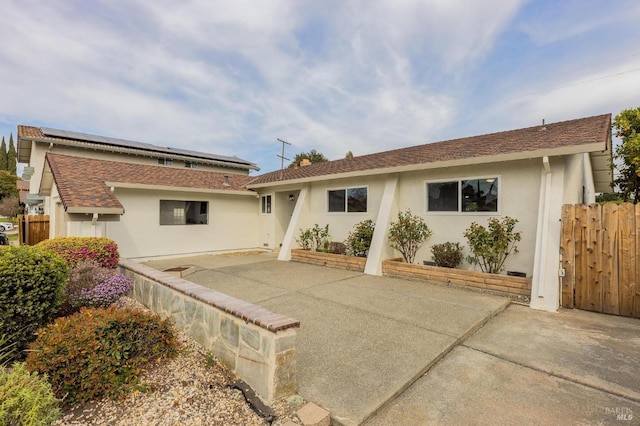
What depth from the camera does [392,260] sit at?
29.0 ft

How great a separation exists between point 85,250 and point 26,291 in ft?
11.0

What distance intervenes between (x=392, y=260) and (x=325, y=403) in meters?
6.48

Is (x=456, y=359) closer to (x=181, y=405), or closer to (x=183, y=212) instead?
(x=181, y=405)

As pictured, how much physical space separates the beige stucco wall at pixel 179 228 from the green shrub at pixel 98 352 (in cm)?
873

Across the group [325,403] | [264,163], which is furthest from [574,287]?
[264,163]

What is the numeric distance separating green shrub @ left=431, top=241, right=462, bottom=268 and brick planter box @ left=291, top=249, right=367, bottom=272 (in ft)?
6.92

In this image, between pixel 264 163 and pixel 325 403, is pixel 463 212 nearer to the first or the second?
pixel 325 403

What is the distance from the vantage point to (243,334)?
305 cm

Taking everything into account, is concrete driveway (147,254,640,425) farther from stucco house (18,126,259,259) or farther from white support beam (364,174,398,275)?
stucco house (18,126,259,259)

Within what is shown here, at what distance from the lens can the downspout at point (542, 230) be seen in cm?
583

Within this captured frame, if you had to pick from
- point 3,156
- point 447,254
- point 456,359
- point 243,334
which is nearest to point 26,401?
point 243,334

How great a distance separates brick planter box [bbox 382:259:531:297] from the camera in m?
6.25

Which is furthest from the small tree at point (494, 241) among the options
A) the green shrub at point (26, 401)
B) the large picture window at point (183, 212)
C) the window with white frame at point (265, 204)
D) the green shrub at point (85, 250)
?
the large picture window at point (183, 212)

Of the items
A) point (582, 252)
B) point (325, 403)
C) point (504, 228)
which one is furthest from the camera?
point (504, 228)
